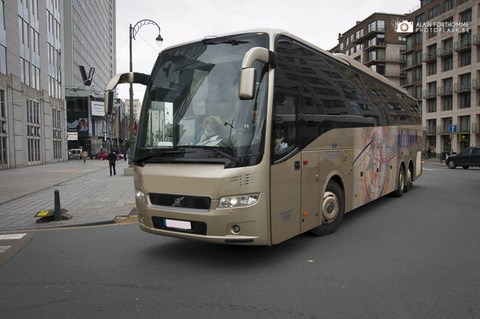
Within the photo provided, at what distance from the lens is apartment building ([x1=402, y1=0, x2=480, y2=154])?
2023 inches

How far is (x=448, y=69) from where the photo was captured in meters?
57.3

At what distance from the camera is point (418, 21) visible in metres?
64.0

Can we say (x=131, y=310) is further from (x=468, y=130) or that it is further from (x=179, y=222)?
(x=468, y=130)

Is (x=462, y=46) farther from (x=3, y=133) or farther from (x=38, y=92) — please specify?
(x=3, y=133)

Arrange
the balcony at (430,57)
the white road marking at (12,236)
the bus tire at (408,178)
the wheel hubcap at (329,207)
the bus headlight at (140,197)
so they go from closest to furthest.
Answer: the bus headlight at (140,197) → the wheel hubcap at (329,207) → the white road marking at (12,236) → the bus tire at (408,178) → the balcony at (430,57)

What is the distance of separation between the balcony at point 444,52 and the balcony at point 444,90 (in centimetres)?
448

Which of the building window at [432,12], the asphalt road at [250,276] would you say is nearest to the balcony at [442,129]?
the building window at [432,12]

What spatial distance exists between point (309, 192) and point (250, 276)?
1.73 m

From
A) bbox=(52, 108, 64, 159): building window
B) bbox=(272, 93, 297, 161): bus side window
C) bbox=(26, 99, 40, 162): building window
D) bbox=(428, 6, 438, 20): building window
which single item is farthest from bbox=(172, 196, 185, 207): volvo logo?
bbox=(428, 6, 438, 20): building window

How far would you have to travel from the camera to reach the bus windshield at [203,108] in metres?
5.00

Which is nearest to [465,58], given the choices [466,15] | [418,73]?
[466,15]

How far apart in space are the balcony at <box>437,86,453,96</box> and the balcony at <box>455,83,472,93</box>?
1670 mm

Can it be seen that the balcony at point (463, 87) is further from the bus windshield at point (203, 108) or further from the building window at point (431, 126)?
the bus windshield at point (203, 108)

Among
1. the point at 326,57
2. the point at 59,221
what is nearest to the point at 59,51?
the point at 59,221
